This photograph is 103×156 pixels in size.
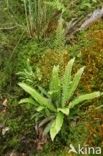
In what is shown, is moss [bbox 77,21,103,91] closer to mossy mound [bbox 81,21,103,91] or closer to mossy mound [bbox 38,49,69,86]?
mossy mound [bbox 81,21,103,91]

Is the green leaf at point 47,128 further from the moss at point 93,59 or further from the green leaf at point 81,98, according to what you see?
the moss at point 93,59

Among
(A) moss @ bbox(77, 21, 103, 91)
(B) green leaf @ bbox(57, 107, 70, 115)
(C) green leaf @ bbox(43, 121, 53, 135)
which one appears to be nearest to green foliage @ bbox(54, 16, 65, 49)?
(A) moss @ bbox(77, 21, 103, 91)

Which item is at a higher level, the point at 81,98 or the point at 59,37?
the point at 59,37

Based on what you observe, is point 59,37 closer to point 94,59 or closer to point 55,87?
→ point 94,59

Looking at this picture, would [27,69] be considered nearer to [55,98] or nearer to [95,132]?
[55,98]

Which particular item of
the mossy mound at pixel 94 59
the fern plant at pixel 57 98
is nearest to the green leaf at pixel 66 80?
the fern plant at pixel 57 98

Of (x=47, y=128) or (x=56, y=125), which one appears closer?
(x=56, y=125)

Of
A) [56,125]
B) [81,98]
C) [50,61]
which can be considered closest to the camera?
[56,125]

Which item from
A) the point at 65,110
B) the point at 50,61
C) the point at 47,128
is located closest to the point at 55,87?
the point at 65,110
